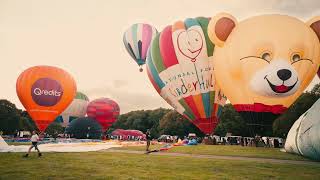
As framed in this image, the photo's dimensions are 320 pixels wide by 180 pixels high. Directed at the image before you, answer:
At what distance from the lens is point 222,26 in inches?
772

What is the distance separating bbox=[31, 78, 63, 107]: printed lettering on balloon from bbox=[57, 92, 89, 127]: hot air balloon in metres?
22.7

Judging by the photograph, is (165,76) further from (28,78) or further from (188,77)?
(28,78)

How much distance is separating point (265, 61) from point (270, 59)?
0.26 metres

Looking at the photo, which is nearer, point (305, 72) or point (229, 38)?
point (305, 72)

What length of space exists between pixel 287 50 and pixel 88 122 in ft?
110

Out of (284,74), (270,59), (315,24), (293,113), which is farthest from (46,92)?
(293,113)

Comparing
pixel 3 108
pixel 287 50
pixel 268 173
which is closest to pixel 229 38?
pixel 287 50

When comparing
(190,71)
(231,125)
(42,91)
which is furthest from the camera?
(231,125)

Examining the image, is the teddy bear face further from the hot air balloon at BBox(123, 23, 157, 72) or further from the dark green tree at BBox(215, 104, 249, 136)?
the dark green tree at BBox(215, 104, 249, 136)

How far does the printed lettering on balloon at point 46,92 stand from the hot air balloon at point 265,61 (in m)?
19.9

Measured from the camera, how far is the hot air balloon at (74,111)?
187 feet

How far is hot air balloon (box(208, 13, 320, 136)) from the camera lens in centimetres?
1755

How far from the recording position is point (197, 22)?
85.3ft

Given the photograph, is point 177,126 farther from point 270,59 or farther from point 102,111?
point 270,59
